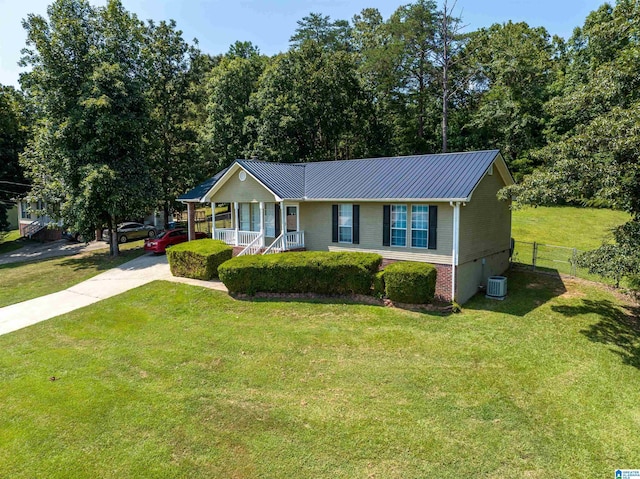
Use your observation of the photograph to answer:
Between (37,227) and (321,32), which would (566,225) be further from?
(37,227)

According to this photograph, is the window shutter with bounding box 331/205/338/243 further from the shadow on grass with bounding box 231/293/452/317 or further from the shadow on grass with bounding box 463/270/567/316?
the shadow on grass with bounding box 463/270/567/316

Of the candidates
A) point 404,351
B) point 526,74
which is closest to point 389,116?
Result: point 526,74

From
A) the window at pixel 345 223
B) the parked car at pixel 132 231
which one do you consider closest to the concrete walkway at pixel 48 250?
the parked car at pixel 132 231

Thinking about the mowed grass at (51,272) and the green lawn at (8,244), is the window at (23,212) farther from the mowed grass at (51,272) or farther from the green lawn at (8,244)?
the mowed grass at (51,272)

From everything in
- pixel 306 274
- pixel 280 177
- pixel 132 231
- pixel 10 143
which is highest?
pixel 10 143

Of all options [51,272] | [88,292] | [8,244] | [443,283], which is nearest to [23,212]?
[8,244]

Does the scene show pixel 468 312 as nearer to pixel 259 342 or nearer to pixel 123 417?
pixel 259 342

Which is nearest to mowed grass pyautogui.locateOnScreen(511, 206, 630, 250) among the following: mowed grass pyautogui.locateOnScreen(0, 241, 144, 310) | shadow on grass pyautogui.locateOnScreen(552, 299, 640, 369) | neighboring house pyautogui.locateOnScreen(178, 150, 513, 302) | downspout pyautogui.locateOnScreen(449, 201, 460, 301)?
neighboring house pyautogui.locateOnScreen(178, 150, 513, 302)
